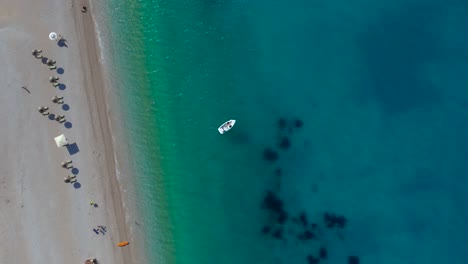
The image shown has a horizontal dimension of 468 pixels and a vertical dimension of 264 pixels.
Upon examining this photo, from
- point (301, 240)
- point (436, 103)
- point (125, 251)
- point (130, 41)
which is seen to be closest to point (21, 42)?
point (130, 41)

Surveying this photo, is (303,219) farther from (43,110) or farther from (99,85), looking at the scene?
(43,110)

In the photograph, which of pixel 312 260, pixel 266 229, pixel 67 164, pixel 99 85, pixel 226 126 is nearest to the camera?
pixel 67 164

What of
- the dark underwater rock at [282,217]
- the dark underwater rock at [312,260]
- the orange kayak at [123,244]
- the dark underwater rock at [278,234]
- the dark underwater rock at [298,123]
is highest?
the dark underwater rock at [298,123]

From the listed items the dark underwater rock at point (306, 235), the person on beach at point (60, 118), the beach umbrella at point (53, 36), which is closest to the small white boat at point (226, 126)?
the dark underwater rock at point (306, 235)

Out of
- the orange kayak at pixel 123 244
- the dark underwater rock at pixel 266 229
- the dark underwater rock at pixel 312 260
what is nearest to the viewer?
the orange kayak at pixel 123 244

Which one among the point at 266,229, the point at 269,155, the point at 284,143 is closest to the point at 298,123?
the point at 284,143

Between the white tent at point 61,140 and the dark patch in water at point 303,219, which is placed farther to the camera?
the dark patch in water at point 303,219

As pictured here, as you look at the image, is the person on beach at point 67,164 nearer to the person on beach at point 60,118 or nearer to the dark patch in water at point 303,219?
the person on beach at point 60,118
